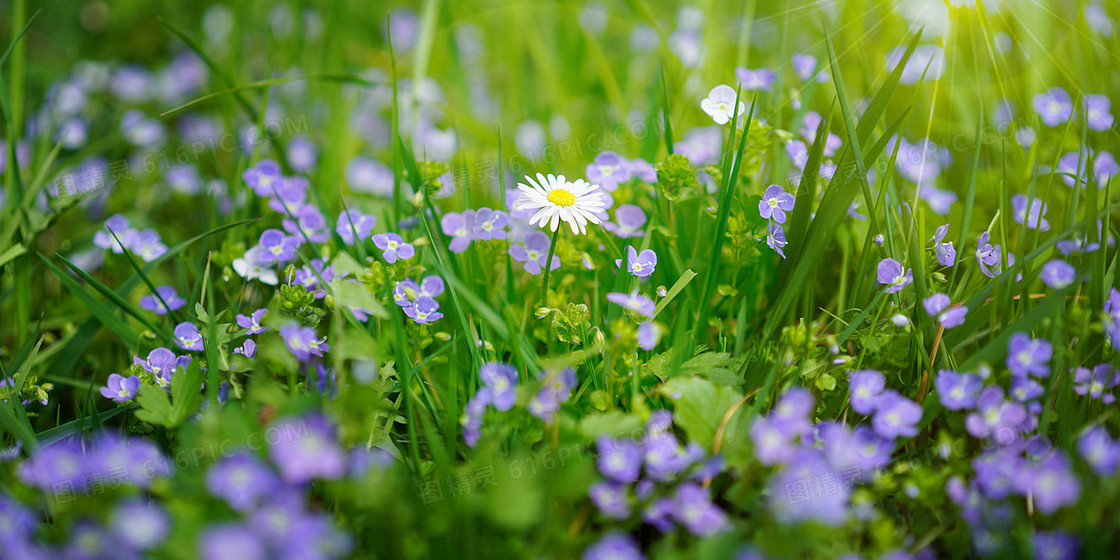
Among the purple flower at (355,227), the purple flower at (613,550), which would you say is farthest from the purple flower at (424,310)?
the purple flower at (613,550)

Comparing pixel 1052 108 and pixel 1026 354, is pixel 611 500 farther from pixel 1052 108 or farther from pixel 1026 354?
pixel 1052 108

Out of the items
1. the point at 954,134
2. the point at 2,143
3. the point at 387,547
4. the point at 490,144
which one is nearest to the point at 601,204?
the point at 387,547

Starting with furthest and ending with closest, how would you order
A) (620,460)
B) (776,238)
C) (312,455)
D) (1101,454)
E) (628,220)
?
(628,220)
(776,238)
(620,460)
(1101,454)
(312,455)

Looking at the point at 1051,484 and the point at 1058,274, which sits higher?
the point at 1058,274

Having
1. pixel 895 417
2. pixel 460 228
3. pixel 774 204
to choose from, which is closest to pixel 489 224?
pixel 460 228

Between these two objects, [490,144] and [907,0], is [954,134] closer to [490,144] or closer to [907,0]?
[907,0]

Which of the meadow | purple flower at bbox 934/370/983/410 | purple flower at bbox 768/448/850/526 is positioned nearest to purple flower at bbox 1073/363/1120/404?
the meadow
